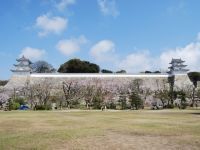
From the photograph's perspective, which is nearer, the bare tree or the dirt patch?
the dirt patch

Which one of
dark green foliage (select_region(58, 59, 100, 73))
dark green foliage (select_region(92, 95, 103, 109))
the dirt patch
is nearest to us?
the dirt patch

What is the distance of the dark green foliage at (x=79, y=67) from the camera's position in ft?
274

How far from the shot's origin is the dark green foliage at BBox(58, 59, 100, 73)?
8362 centimetres

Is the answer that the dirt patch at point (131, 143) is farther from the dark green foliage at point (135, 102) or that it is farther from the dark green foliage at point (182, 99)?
the dark green foliage at point (182, 99)

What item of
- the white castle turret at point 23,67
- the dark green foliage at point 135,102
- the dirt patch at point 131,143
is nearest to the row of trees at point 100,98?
the dark green foliage at point 135,102

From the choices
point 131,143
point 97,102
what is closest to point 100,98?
point 97,102

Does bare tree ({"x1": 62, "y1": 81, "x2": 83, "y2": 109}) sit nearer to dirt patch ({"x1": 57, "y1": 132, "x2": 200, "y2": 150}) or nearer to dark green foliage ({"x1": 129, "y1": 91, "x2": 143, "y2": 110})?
dark green foliage ({"x1": 129, "y1": 91, "x2": 143, "y2": 110})

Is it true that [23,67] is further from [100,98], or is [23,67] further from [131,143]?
[131,143]

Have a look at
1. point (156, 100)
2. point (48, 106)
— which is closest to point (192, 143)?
point (48, 106)

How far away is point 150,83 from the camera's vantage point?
6831 cm

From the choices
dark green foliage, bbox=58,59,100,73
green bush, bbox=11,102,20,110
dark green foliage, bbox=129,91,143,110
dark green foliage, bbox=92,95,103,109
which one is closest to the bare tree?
dark green foliage, bbox=92,95,103,109

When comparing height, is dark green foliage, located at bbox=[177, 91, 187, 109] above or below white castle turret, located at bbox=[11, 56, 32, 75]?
below

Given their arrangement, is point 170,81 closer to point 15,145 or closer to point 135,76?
point 135,76

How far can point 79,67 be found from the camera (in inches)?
3297
